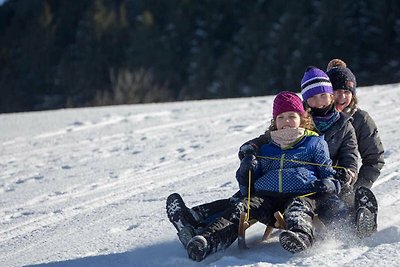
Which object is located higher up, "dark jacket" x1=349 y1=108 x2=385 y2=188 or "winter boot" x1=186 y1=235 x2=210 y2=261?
"dark jacket" x1=349 y1=108 x2=385 y2=188

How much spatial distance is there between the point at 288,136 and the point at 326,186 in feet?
1.25

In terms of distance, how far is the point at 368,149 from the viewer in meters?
4.78

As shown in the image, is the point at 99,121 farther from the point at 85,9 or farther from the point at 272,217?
the point at 85,9

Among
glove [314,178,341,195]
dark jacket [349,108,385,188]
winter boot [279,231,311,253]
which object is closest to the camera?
winter boot [279,231,311,253]

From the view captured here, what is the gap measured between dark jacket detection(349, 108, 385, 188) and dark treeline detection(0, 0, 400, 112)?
19.7 meters

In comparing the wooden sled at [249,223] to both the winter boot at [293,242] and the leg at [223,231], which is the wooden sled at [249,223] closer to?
the leg at [223,231]

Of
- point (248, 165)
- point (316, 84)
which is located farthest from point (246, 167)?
point (316, 84)

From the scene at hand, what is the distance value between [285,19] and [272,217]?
3106 centimetres

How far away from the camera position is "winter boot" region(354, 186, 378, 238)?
3.99 meters

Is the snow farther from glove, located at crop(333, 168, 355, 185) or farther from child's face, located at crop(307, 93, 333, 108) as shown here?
child's face, located at crop(307, 93, 333, 108)

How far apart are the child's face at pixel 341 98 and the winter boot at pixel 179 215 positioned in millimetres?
1367

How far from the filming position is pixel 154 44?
38.3m

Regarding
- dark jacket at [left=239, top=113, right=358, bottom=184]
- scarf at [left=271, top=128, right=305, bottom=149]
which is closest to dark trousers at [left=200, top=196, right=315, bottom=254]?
scarf at [left=271, top=128, right=305, bottom=149]

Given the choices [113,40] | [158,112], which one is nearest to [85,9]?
[113,40]
